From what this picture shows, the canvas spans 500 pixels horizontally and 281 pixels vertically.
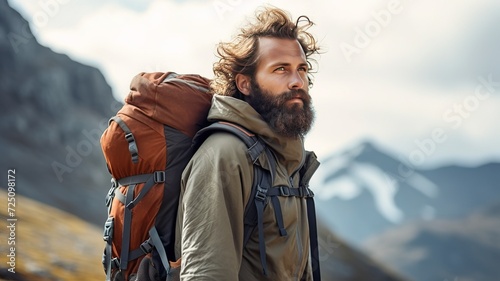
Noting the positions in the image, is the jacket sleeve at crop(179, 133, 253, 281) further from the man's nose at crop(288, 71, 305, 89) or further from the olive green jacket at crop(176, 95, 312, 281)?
the man's nose at crop(288, 71, 305, 89)

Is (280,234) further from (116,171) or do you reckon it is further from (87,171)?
(87,171)

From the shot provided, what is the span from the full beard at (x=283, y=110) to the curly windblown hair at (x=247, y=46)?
0.37ft

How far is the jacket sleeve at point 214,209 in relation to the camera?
9.21 ft

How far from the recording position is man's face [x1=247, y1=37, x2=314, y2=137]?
10.7 feet

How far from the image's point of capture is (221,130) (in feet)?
10.1

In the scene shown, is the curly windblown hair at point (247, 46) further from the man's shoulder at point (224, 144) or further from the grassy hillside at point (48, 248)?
the grassy hillside at point (48, 248)

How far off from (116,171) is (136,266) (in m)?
0.46

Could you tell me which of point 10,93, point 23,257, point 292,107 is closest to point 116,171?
point 292,107

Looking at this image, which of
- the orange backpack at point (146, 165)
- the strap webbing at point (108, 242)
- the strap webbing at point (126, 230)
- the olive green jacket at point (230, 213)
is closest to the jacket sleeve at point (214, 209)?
the olive green jacket at point (230, 213)

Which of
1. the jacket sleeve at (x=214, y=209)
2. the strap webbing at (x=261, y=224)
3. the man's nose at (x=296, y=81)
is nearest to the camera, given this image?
the jacket sleeve at (x=214, y=209)

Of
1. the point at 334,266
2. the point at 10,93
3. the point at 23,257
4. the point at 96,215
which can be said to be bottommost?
the point at 334,266

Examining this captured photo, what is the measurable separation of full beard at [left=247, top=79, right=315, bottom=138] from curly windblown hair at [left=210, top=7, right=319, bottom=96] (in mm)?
114

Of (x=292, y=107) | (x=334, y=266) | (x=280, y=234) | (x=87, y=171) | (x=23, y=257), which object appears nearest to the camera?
(x=280, y=234)

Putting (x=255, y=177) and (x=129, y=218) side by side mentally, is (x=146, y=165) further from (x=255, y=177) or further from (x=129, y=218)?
(x=255, y=177)
